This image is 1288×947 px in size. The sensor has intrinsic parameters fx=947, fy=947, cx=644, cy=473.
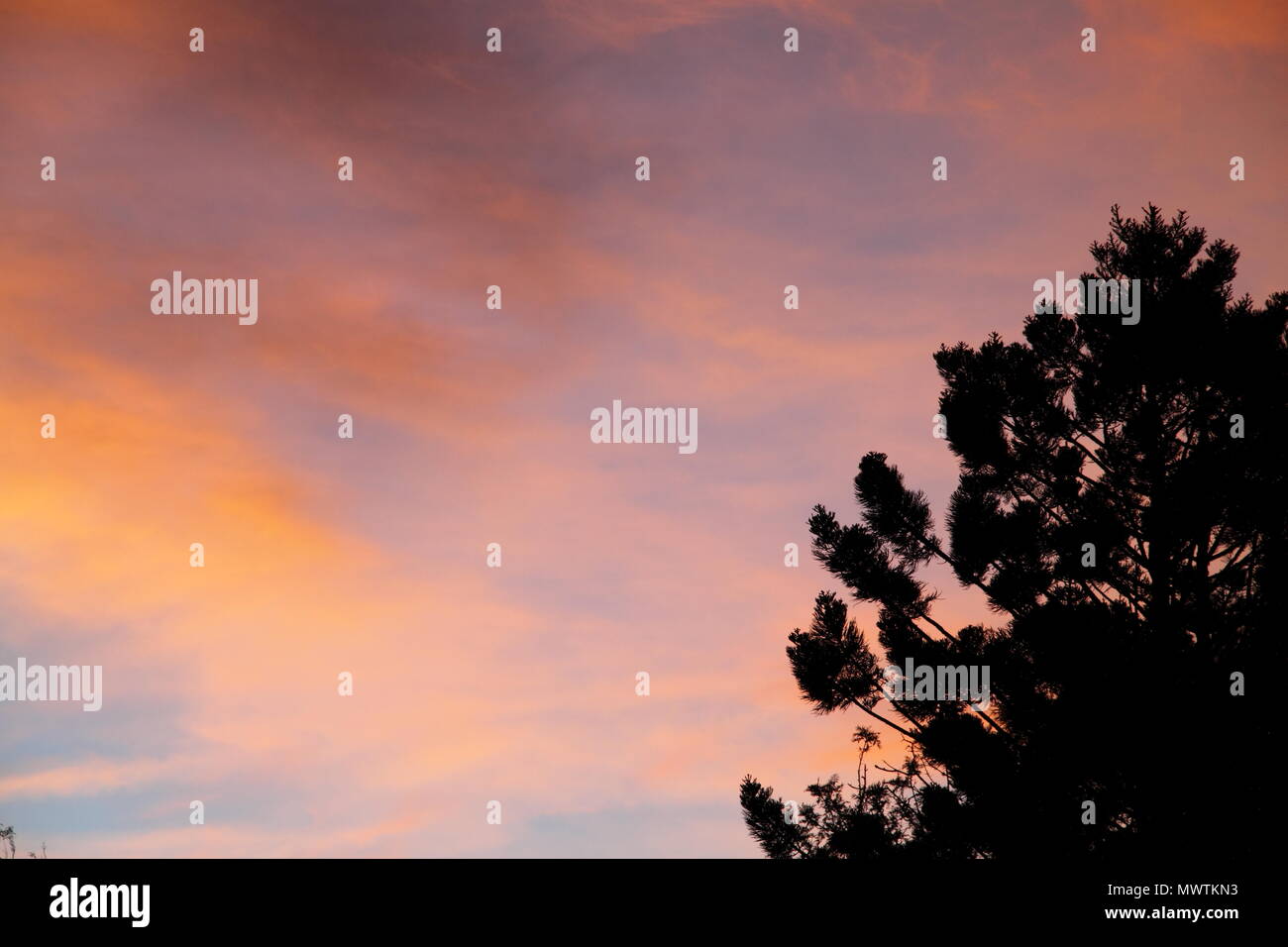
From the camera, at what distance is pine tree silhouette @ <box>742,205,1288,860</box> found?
10102 mm

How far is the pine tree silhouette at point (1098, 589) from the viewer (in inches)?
398

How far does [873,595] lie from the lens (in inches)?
471

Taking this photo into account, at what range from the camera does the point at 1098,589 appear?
11.7 m
